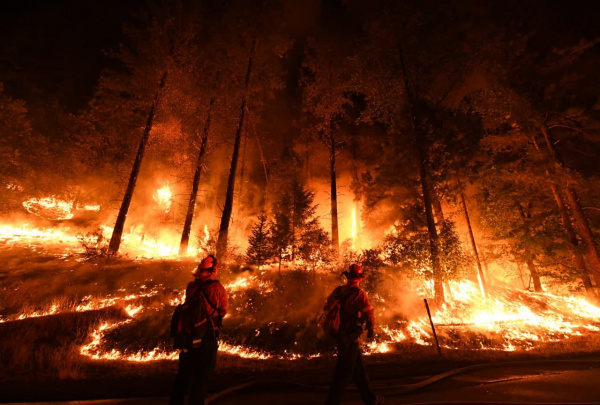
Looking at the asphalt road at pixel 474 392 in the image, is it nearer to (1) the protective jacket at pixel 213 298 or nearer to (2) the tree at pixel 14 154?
(1) the protective jacket at pixel 213 298

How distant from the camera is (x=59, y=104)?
88.9ft

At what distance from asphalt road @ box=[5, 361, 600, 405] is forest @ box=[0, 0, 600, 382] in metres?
3.39

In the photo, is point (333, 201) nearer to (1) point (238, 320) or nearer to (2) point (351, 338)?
(1) point (238, 320)

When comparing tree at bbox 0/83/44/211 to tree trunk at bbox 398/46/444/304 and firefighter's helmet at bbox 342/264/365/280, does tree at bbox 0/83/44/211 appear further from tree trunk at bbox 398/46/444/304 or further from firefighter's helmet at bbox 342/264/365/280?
firefighter's helmet at bbox 342/264/365/280

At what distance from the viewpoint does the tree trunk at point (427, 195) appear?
12422mm

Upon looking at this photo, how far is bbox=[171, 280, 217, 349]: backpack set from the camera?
4070 millimetres

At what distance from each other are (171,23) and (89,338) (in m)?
17.5

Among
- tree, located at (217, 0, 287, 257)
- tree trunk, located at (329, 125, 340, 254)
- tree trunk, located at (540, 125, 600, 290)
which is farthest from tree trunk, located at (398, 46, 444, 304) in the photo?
tree, located at (217, 0, 287, 257)

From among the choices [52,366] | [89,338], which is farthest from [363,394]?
[89,338]

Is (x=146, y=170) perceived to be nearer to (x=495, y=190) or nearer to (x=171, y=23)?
(x=171, y=23)

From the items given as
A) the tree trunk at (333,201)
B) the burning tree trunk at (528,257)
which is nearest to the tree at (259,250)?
the tree trunk at (333,201)

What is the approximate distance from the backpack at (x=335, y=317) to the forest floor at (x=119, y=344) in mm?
2327

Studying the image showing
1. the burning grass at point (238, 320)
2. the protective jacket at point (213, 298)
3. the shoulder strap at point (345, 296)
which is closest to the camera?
the protective jacket at point (213, 298)

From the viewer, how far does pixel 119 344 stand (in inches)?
346
